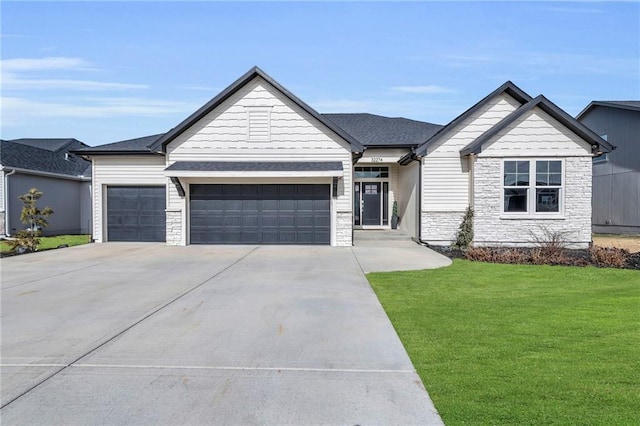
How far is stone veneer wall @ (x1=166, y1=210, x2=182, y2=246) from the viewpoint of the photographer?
A: 1800 cm

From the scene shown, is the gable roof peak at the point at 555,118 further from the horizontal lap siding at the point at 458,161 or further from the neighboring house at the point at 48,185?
the neighboring house at the point at 48,185

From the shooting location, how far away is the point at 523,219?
56.7ft

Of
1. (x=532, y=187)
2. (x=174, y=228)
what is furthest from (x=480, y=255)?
(x=174, y=228)

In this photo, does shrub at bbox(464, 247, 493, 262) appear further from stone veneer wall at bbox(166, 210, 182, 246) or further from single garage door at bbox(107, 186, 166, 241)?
single garage door at bbox(107, 186, 166, 241)

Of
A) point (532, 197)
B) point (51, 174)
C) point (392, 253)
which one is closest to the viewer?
point (392, 253)

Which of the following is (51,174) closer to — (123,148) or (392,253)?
(123,148)

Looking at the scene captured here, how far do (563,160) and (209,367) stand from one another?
52.4 feet

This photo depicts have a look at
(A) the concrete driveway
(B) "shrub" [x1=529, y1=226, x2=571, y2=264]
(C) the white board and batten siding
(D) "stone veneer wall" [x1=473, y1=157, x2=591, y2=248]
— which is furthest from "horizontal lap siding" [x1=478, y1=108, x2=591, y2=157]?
(C) the white board and batten siding

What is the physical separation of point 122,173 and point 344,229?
365 inches

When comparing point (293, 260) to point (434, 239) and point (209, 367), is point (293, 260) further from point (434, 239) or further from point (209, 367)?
point (209, 367)

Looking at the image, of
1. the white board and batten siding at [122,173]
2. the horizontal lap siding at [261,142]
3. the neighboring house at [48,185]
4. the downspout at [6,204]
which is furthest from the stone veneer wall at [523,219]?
the downspout at [6,204]

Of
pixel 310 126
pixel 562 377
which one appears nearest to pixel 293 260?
pixel 310 126

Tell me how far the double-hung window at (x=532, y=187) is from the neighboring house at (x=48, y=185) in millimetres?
17672

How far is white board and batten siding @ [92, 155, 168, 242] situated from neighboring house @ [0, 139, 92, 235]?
7.09 ft
